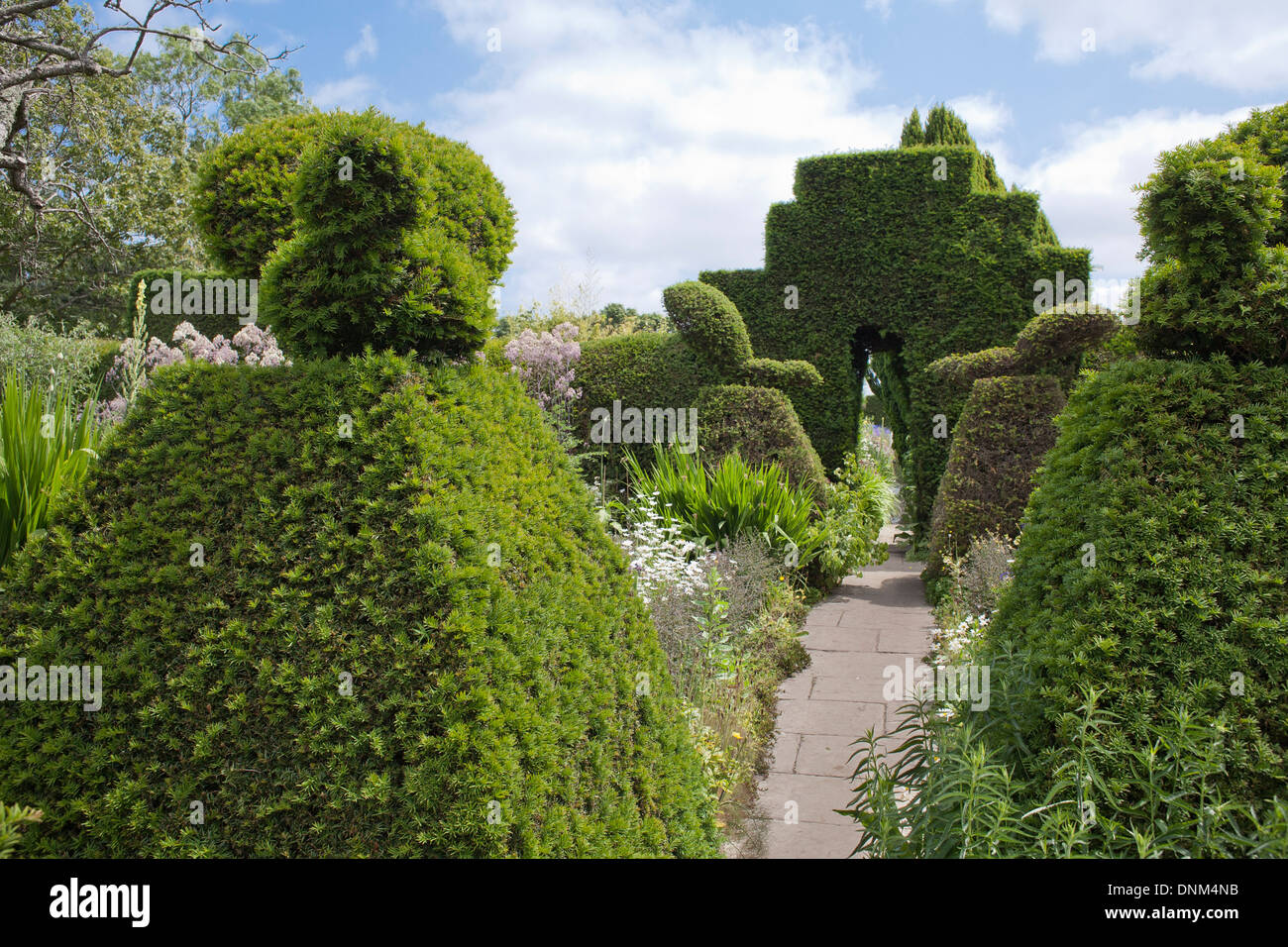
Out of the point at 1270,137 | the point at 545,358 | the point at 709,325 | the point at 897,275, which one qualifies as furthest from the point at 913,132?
the point at 1270,137

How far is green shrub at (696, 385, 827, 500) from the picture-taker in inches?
388

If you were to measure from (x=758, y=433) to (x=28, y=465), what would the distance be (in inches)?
299

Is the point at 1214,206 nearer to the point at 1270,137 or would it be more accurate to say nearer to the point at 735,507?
the point at 1270,137

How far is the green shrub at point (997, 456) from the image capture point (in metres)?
8.59

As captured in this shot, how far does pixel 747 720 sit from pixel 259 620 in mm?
3519

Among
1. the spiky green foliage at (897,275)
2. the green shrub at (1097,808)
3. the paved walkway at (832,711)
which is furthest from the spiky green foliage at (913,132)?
the green shrub at (1097,808)

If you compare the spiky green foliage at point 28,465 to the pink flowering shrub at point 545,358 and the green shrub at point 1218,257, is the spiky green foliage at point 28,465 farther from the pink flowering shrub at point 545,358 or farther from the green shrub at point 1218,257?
the pink flowering shrub at point 545,358

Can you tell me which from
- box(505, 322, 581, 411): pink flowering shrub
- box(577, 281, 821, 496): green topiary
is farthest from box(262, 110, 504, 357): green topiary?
box(577, 281, 821, 496): green topiary

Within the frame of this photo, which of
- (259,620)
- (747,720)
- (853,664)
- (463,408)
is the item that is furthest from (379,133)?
(853,664)

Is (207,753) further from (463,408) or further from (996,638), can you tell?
(996,638)

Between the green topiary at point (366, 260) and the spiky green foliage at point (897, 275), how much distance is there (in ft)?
33.7

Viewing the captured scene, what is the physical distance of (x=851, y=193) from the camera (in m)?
12.8

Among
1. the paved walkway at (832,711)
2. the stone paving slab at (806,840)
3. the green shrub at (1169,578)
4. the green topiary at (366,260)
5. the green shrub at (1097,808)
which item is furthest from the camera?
the paved walkway at (832,711)

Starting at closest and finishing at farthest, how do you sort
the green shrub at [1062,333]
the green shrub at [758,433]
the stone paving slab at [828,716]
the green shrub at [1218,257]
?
the green shrub at [1218,257]
the stone paving slab at [828,716]
the green shrub at [1062,333]
the green shrub at [758,433]
